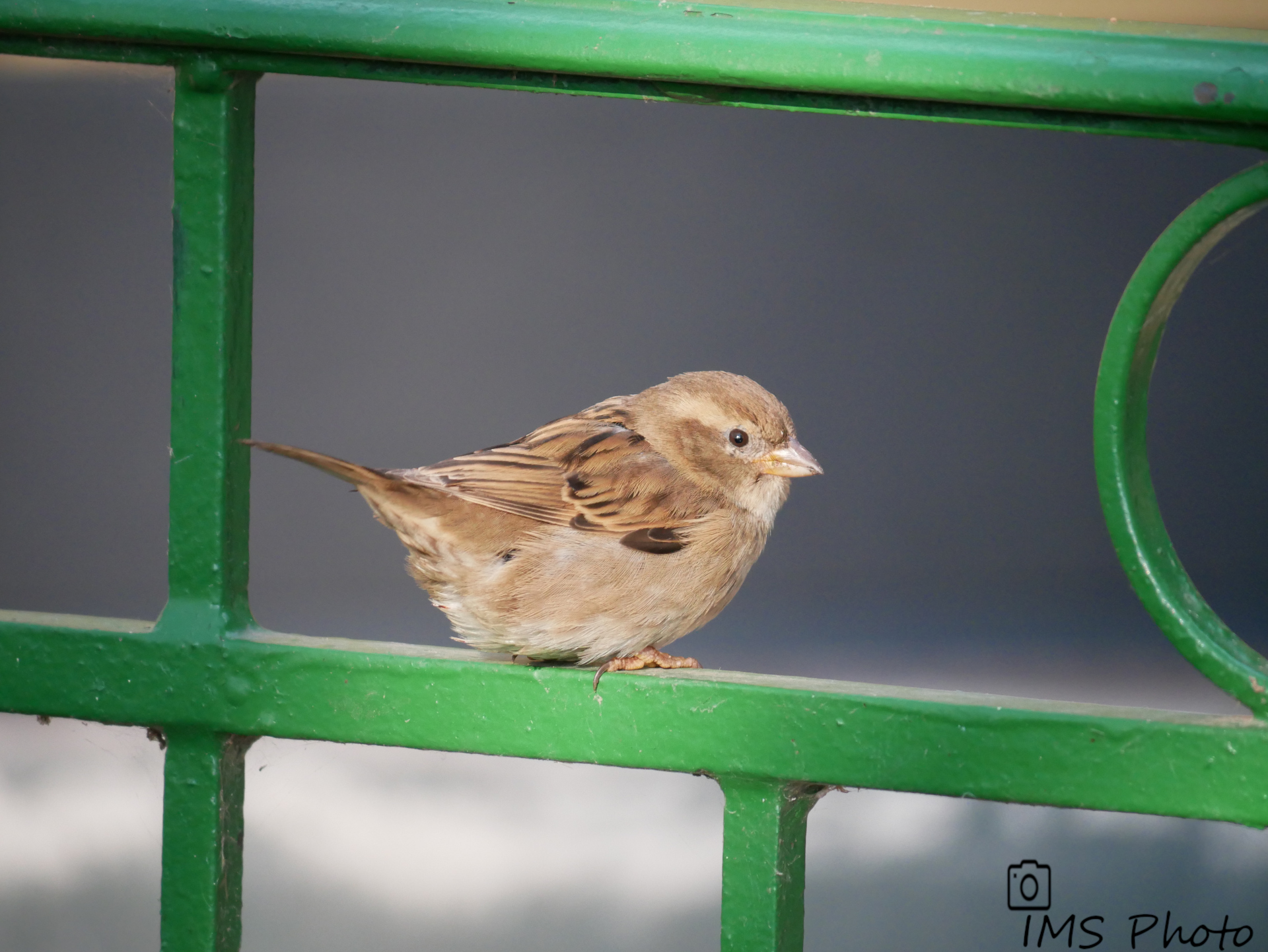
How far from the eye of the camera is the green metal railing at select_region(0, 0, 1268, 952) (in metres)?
1.01

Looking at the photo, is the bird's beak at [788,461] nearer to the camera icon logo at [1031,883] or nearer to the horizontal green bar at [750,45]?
the horizontal green bar at [750,45]

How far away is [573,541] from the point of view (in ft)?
5.49

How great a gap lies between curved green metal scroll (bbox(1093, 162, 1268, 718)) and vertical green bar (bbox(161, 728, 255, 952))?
2.43 ft

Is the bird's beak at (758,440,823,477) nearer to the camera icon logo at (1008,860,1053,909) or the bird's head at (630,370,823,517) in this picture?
the bird's head at (630,370,823,517)

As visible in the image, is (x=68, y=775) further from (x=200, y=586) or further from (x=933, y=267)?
(x=933, y=267)

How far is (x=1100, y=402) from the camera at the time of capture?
102 centimetres

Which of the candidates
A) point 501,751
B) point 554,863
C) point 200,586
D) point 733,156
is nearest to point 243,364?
point 200,586

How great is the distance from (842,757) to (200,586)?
0.55 m

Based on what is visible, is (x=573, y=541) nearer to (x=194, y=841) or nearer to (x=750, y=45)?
(x=194, y=841)

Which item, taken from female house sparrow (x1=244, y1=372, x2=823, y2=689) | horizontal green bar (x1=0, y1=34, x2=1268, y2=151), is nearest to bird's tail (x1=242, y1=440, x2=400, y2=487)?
female house sparrow (x1=244, y1=372, x2=823, y2=689)

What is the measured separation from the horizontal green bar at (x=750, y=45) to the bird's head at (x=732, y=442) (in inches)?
29.3

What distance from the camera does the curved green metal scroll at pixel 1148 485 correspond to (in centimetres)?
101

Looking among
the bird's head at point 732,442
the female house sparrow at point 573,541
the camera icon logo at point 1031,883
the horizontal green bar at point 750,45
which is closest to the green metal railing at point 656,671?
the horizontal green bar at point 750,45

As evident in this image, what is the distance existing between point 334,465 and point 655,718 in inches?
18.9
